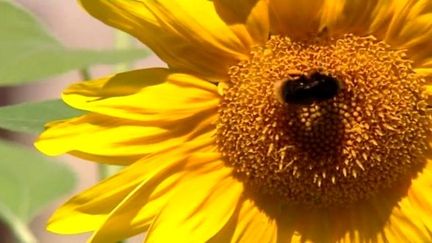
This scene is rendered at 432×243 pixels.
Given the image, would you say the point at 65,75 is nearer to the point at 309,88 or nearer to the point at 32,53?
the point at 32,53

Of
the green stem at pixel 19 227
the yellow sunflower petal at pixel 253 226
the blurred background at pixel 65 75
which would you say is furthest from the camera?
the blurred background at pixel 65 75

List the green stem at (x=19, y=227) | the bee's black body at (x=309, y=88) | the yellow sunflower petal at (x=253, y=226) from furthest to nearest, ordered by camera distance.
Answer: the green stem at (x=19, y=227)
the yellow sunflower petal at (x=253, y=226)
the bee's black body at (x=309, y=88)

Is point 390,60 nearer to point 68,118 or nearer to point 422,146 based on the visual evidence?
point 422,146

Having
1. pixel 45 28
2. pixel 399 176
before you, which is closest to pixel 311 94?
pixel 399 176

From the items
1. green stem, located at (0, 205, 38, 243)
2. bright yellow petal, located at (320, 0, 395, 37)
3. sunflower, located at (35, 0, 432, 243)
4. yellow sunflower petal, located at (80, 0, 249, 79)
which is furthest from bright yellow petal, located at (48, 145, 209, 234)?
green stem, located at (0, 205, 38, 243)

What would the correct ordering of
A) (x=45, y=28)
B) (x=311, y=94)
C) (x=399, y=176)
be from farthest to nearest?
1. (x=45, y=28)
2. (x=399, y=176)
3. (x=311, y=94)

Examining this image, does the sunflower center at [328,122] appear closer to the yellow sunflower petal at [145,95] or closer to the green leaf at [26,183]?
the yellow sunflower petal at [145,95]

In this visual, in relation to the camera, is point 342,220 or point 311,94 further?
point 342,220

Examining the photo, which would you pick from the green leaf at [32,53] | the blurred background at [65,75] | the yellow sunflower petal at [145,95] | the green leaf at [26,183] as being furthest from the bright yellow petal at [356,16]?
the blurred background at [65,75]

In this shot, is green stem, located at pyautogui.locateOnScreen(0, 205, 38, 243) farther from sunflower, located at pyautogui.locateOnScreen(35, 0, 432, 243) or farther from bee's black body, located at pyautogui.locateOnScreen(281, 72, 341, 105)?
bee's black body, located at pyautogui.locateOnScreen(281, 72, 341, 105)
